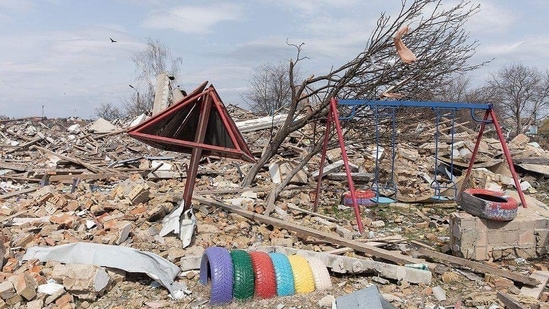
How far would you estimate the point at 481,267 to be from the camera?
5094 millimetres

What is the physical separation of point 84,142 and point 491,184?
14679mm

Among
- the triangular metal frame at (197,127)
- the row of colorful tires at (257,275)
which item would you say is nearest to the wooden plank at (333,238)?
the row of colorful tires at (257,275)

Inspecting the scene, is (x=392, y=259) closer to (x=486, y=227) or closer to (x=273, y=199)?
(x=486, y=227)

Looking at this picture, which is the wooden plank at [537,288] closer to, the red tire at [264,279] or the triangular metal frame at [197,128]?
the red tire at [264,279]

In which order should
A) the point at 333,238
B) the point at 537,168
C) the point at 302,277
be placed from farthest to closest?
the point at 537,168 < the point at 333,238 < the point at 302,277

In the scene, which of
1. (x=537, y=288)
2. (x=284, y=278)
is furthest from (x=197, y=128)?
(x=537, y=288)

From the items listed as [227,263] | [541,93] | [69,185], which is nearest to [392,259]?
[227,263]

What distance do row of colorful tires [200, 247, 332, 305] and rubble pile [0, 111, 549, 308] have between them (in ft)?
0.44

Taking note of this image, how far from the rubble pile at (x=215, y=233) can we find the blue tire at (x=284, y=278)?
0.11m

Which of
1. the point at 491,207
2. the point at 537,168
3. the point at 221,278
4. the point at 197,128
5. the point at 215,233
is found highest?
the point at 197,128

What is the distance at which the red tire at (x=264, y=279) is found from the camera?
433 cm

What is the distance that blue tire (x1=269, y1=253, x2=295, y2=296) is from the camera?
14.4ft

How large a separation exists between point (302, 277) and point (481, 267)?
2296 mm

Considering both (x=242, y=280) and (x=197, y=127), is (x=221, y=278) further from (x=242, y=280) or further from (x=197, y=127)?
(x=197, y=127)
